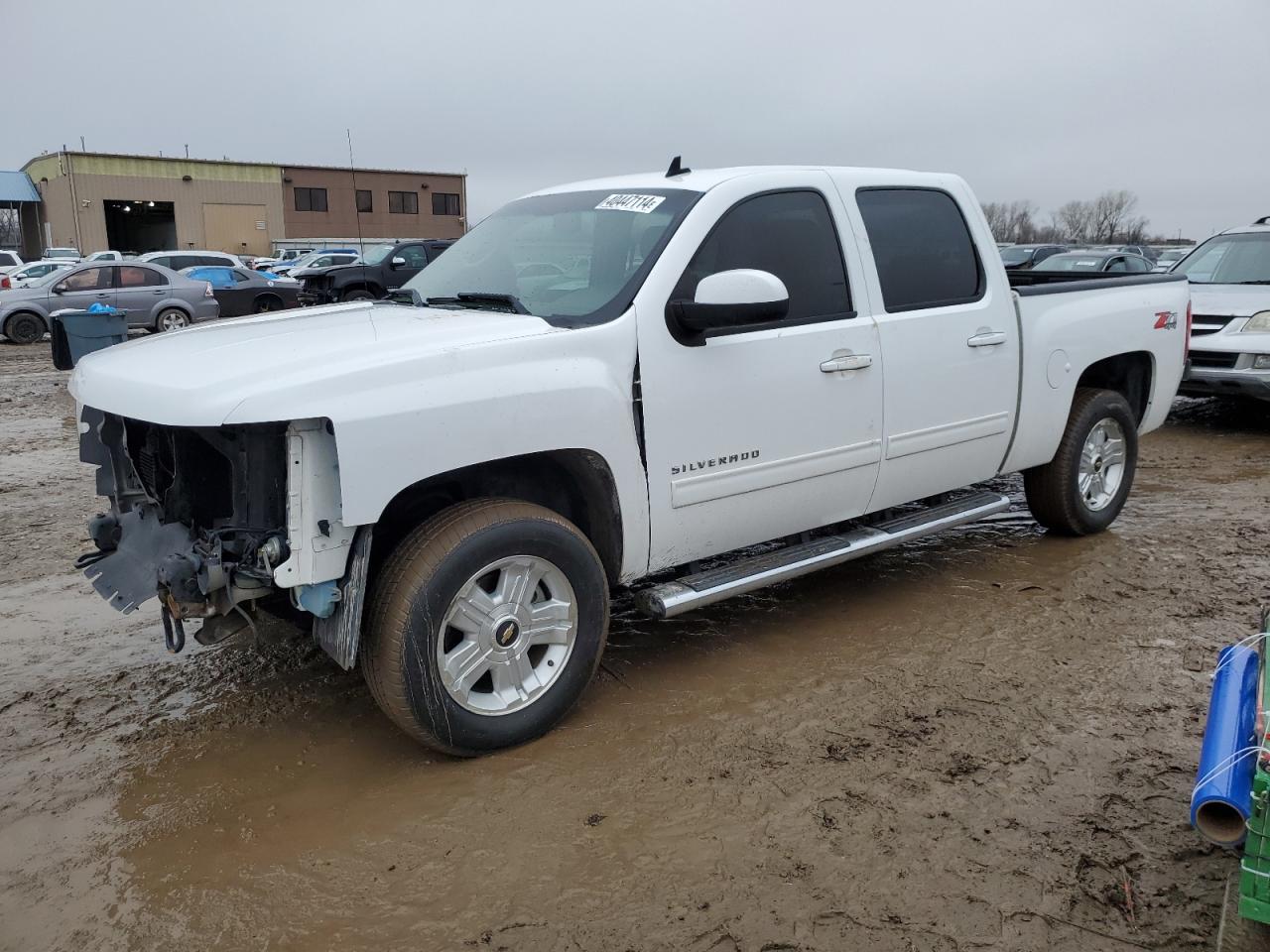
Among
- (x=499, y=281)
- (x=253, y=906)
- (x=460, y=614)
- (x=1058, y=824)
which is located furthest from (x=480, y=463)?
(x=1058, y=824)

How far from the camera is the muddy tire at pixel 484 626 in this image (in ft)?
10.4

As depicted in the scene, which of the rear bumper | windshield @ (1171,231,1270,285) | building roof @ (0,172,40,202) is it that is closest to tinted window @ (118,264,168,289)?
windshield @ (1171,231,1270,285)

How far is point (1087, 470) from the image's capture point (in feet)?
19.0

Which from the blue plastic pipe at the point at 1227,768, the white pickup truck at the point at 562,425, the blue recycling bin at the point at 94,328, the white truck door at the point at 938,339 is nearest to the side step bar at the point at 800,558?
the white pickup truck at the point at 562,425

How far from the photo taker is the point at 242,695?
4000 millimetres

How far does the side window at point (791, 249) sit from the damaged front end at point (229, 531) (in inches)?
67.3

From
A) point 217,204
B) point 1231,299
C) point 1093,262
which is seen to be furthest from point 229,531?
point 217,204

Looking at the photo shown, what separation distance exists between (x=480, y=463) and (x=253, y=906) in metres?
1.47

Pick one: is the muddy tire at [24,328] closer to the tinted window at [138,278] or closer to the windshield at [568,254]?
the tinted window at [138,278]

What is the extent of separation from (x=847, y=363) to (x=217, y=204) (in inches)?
2273

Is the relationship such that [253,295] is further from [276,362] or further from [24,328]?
[276,362]

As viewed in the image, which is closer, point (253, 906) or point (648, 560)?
point (253, 906)

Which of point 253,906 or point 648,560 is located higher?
point 648,560

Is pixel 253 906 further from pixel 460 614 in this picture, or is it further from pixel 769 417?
pixel 769 417
